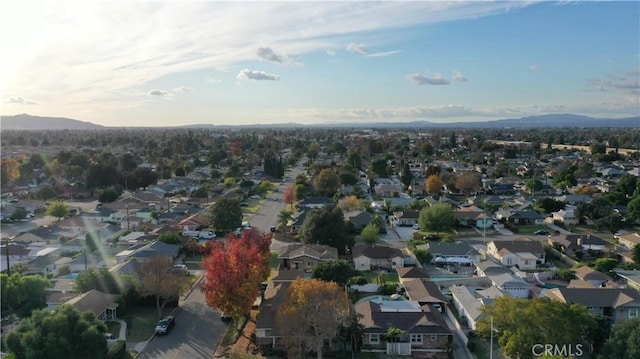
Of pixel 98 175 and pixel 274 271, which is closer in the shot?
pixel 274 271

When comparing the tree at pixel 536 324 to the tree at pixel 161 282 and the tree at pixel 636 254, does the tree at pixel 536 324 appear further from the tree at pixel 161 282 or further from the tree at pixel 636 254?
the tree at pixel 636 254

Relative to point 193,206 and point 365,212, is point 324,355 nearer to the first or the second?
point 365,212

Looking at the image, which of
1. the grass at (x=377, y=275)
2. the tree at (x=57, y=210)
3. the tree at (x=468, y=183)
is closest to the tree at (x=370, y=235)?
the grass at (x=377, y=275)

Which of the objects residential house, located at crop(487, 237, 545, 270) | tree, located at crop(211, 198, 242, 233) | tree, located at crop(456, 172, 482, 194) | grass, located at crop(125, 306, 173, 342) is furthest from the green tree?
tree, located at crop(456, 172, 482, 194)

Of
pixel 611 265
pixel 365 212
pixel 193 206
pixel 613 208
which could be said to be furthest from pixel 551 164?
pixel 193 206

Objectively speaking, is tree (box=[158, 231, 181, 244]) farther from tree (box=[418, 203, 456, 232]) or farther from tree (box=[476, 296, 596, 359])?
tree (box=[476, 296, 596, 359])

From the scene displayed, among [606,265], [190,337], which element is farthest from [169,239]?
[606,265]
